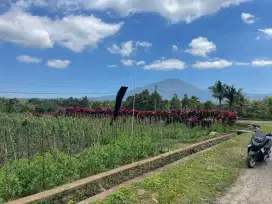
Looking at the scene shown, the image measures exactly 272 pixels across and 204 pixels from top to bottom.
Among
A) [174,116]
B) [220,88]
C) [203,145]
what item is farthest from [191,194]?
[220,88]

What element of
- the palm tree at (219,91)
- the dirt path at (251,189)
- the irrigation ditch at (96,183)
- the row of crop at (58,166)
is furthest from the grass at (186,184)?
the palm tree at (219,91)

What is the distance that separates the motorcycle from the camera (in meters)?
7.30

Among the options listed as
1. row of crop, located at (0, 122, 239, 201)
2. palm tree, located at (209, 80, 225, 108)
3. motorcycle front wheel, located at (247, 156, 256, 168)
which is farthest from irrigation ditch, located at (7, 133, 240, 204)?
palm tree, located at (209, 80, 225, 108)

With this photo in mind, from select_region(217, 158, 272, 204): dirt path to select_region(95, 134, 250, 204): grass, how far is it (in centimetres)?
18

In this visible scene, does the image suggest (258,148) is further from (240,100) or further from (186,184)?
(240,100)

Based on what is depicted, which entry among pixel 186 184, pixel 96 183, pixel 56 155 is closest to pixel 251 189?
pixel 186 184

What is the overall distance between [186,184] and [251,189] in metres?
1.24

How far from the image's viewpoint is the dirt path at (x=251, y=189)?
185 inches

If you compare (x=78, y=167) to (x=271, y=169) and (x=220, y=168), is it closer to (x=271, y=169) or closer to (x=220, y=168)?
(x=220, y=168)

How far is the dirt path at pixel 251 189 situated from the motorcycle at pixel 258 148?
32 centimetres

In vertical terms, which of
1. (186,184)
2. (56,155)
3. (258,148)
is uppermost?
(56,155)

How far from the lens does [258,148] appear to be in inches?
294

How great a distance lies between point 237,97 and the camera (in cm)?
4581

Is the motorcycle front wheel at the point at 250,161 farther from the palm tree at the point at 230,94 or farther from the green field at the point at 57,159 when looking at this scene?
the palm tree at the point at 230,94
